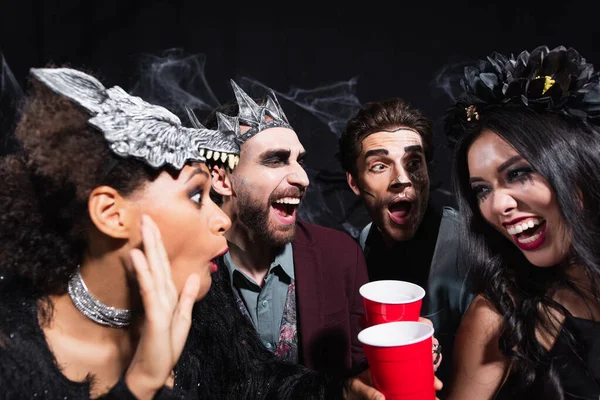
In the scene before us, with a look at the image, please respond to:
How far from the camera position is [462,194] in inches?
80.4

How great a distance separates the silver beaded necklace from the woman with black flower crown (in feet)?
3.94

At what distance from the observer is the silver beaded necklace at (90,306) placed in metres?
1.43

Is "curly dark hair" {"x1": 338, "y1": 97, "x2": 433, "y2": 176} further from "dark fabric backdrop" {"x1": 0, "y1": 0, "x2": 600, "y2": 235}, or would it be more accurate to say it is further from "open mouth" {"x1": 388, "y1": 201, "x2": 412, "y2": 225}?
"dark fabric backdrop" {"x1": 0, "y1": 0, "x2": 600, "y2": 235}

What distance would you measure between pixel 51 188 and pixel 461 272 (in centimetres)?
195

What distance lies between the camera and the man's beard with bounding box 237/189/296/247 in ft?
7.80

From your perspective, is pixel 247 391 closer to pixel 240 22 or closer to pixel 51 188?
pixel 51 188

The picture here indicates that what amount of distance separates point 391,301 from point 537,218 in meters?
0.60

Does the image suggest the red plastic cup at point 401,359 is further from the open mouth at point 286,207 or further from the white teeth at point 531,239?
the open mouth at point 286,207

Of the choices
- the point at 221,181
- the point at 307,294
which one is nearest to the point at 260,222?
the point at 221,181

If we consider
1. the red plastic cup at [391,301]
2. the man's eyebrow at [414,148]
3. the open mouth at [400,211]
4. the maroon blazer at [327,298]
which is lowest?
the maroon blazer at [327,298]

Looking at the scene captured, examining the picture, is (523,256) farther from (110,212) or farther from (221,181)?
(110,212)

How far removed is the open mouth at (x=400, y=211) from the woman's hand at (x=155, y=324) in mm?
1692

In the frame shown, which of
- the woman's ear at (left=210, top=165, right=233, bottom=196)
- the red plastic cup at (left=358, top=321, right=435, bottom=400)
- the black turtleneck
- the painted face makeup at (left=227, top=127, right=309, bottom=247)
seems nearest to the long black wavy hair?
the red plastic cup at (left=358, top=321, right=435, bottom=400)

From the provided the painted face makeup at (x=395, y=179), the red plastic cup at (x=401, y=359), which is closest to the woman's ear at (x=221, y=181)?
the painted face makeup at (x=395, y=179)
